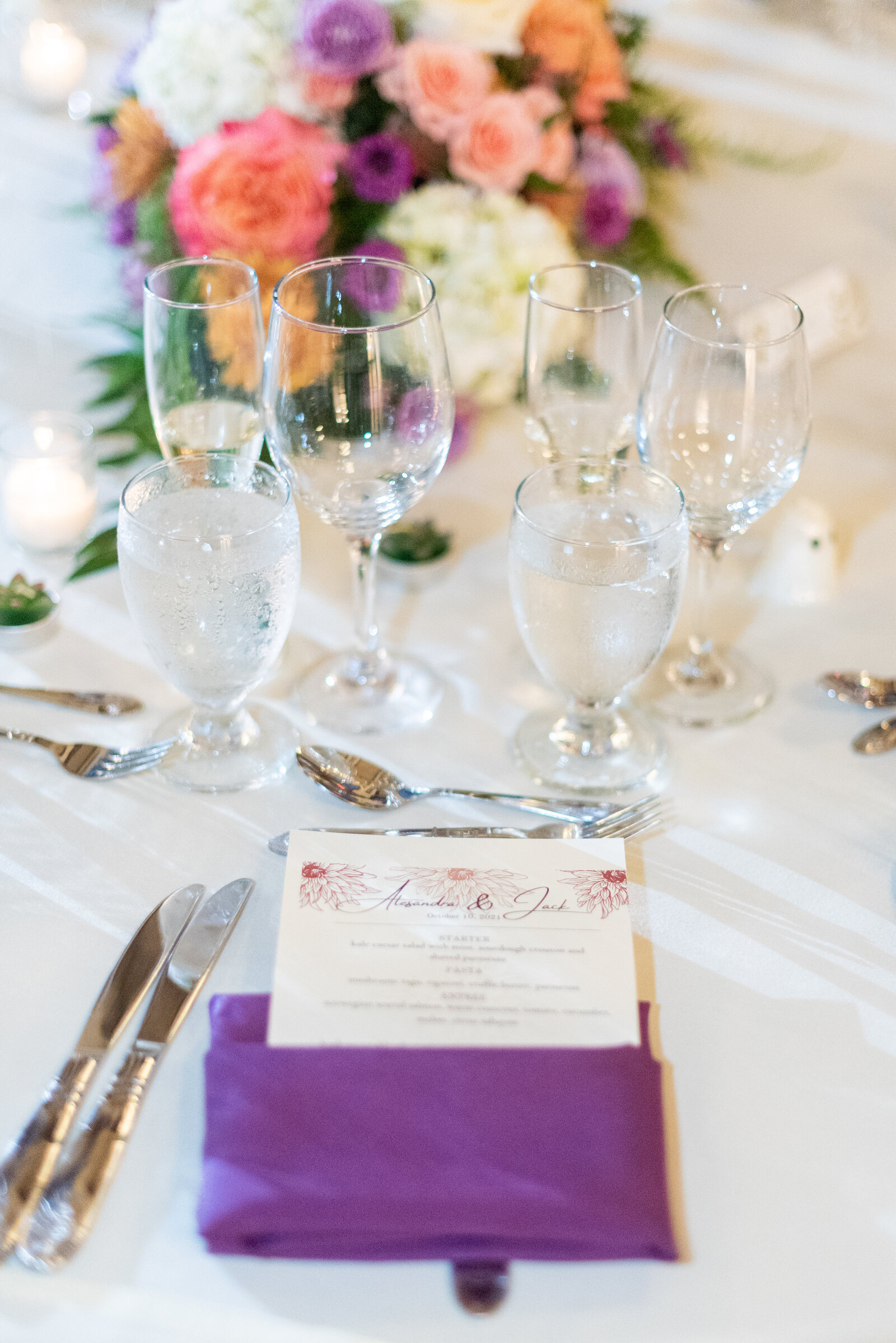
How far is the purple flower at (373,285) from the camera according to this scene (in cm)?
90

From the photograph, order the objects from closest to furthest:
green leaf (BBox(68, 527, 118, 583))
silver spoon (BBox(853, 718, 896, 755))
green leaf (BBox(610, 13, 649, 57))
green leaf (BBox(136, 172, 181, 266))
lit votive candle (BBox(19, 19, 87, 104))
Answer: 1. silver spoon (BBox(853, 718, 896, 755))
2. green leaf (BBox(68, 527, 118, 583))
3. green leaf (BBox(136, 172, 181, 266))
4. green leaf (BBox(610, 13, 649, 57))
5. lit votive candle (BBox(19, 19, 87, 104))

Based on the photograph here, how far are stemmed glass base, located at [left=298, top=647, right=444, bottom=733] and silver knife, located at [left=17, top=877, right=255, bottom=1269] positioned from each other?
0.21 m

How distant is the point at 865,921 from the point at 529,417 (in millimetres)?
493

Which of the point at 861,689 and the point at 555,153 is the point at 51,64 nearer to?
the point at 555,153

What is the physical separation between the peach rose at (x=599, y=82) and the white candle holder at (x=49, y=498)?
2.08 feet

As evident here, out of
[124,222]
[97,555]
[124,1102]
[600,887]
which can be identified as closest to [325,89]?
[124,222]

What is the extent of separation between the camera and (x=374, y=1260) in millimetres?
587

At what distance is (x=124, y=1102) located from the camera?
2.15ft

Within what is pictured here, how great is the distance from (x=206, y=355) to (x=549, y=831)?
0.47 metres

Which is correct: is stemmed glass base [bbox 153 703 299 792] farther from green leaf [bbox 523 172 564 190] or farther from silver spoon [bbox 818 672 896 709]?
green leaf [bbox 523 172 564 190]

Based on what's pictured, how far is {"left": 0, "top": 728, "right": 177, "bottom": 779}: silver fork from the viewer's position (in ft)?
2.96

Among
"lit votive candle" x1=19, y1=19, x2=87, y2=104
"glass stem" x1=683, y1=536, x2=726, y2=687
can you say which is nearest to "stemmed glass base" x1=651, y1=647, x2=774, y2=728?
"glass stem" x1=683, y1=536, x2=726, y2=687

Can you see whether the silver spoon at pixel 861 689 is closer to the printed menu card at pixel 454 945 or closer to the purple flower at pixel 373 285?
the printed menu card at pixel 454 945

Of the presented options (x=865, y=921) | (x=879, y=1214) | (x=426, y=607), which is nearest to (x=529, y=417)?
(x=426, y=607)
